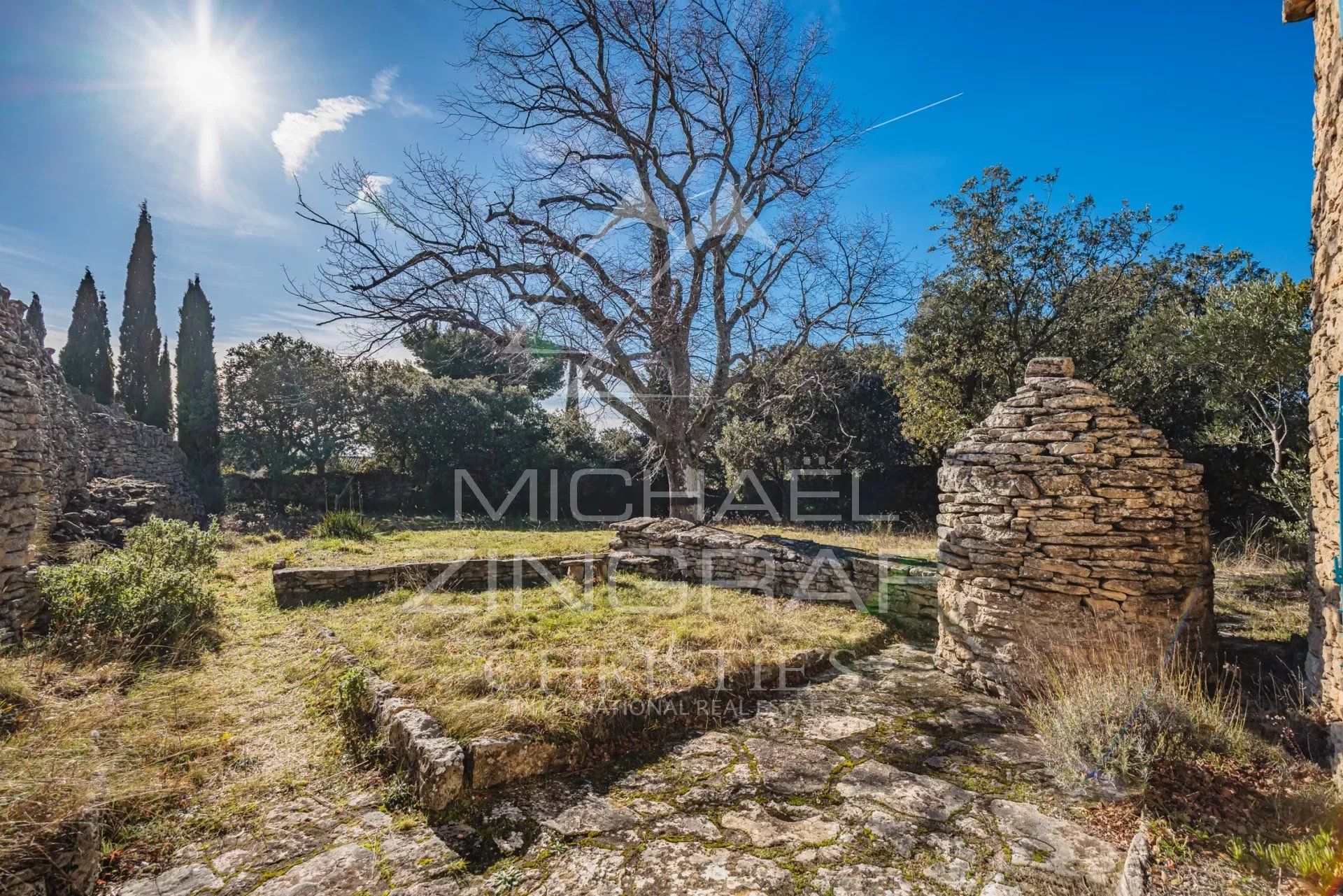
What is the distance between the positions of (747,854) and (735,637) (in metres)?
2.98

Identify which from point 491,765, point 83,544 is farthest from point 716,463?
point 491,765

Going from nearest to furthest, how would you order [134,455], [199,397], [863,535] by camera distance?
[863,535]
[134,455]
[199,397]

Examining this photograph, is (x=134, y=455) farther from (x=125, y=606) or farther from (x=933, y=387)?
(x=933, y=387)

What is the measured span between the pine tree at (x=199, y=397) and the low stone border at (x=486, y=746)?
2082cm

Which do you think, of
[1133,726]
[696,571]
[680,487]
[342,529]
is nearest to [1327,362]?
[1133,726]

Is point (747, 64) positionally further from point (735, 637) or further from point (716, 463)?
point (716, 463)

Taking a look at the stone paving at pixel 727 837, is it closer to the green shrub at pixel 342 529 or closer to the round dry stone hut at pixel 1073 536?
the round dry stone hut at pixel 1073 536

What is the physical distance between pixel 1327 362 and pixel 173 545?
1124cm

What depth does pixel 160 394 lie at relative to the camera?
25281mm

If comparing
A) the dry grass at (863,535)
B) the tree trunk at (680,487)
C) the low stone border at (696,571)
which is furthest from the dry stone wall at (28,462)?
the dry grass at (863,535)

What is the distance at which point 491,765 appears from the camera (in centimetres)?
325

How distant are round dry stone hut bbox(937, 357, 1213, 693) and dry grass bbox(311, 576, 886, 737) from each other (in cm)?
164

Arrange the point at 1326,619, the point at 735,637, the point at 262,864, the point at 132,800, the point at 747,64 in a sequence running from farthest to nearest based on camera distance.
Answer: the point at 747,64, the point at 735,637, the point at 1326,619, the point at 132,800, the point at 262,864

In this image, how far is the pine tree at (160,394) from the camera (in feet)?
82.2
